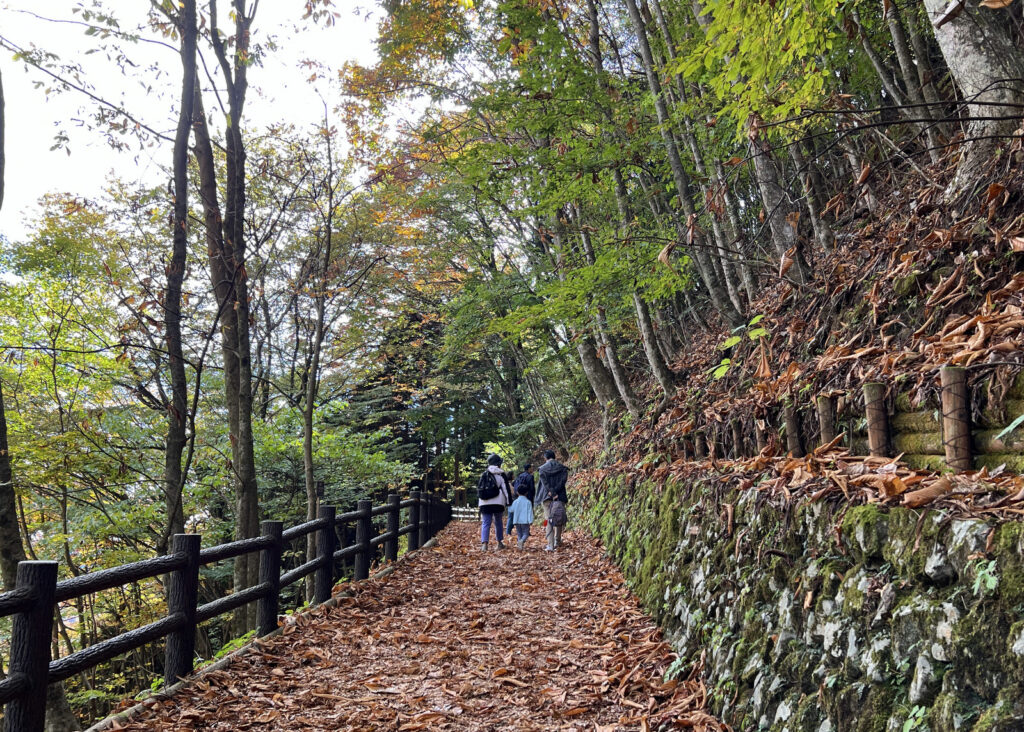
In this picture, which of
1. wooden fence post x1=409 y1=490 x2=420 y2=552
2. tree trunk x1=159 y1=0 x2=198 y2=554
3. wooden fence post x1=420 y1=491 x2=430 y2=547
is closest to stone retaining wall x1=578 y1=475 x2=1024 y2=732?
tree trunk x1=159 y1=0 x2=198 y2=554

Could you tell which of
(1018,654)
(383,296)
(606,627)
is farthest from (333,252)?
(1018,654)

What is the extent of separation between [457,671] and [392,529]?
17.5 feet

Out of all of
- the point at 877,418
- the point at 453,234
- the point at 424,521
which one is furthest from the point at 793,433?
the point at 453,234

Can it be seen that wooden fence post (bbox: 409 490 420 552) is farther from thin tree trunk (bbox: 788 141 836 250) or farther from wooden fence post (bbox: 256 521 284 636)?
thin tree trunk (bbox: 788 141 836 250)

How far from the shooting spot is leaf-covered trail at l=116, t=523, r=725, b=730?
4.17 meters

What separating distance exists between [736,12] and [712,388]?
4.02m

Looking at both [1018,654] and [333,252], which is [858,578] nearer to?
[1018,654]

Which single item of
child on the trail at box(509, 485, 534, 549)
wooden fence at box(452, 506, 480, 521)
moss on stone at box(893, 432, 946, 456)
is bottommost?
wooden fence at box(452, 506, 480, 521)

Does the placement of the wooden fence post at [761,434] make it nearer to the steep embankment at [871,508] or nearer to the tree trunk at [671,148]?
the steep embankment at [871,508]

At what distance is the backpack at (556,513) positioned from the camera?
10695 mm

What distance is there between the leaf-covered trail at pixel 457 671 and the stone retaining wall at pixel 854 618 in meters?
0.54

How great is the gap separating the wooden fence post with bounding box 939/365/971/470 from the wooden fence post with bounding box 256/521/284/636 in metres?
5.57

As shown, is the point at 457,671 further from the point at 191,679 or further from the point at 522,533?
the point at 522,533

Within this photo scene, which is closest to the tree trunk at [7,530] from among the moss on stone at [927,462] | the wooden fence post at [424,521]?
the wooden fence post at [424,521]
